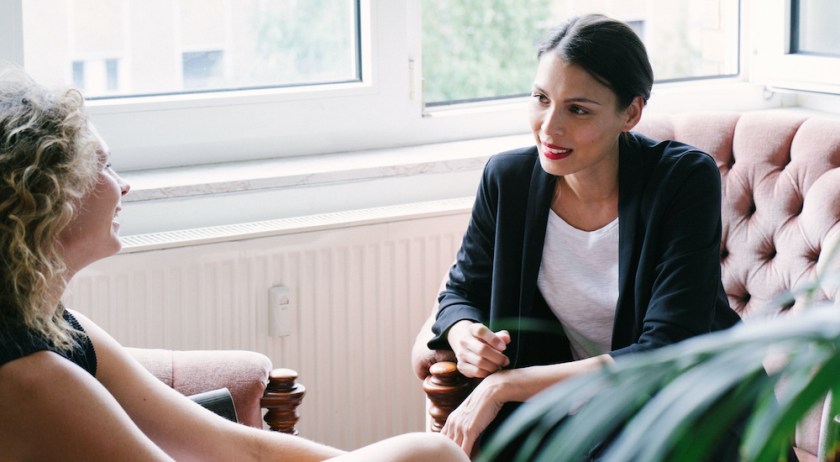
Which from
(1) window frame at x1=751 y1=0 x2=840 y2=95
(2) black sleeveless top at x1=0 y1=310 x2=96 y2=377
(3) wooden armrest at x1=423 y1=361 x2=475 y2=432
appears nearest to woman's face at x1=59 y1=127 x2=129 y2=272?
(2) black sleeveless top at x1=0 y1=310 x2=96 y2=377

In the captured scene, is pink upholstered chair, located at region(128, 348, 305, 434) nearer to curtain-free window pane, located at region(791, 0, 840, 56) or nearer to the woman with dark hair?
the woman with dark hair

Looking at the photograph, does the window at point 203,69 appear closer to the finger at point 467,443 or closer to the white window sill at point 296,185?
the white window sill at point 296,185

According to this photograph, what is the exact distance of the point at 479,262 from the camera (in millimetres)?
2064

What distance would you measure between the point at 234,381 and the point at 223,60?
106 centimetres

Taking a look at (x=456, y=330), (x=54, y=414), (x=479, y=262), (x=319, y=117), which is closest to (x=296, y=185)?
(x=319, y=117)

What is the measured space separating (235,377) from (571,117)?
0.73m

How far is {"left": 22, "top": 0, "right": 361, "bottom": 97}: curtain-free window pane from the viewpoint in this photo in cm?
241

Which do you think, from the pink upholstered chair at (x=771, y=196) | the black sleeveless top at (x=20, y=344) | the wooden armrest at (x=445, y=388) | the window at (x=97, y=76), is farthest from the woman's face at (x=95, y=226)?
the pink upholstered chair at (x=771, y=196)

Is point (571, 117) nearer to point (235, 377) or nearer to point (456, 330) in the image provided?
point (456, 330)

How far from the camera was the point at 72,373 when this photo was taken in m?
1.30

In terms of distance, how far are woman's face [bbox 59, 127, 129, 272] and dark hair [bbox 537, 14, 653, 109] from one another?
0.82 m

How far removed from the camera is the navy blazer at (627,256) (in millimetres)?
1842

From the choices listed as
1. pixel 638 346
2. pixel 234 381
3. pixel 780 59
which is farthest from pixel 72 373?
pixel 780 59

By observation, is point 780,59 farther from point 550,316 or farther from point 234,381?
point 234,381
